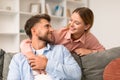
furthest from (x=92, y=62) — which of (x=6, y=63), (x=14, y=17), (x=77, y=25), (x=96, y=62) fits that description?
(x=14, y=17)

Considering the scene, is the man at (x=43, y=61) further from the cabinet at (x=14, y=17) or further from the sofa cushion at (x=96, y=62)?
the cabinet at (x=14, y=17)

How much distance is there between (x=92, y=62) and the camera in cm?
206

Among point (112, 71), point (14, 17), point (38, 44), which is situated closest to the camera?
point (112, 71)

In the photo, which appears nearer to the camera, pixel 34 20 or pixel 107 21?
pixel 34 20

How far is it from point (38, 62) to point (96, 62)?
53cm

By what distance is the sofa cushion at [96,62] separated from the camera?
200cm

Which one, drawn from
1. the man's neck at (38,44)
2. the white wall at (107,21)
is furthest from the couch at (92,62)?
the white wall at (107,21)

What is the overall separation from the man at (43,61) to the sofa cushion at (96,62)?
23 cm

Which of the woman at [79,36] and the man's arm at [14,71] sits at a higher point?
the woman at [79,36]

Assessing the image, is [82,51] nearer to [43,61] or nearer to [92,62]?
[92,62]

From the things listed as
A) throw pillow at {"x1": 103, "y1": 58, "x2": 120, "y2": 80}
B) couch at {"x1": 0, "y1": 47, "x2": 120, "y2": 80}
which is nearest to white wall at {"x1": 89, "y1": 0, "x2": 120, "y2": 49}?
couch at {"x1": 0, "y1": 47, "x2": 120, "y2": 80}

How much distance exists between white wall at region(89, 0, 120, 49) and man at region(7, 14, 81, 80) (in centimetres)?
255

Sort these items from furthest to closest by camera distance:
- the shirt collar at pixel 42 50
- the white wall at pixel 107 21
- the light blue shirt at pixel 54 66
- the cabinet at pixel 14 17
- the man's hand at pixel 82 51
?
the white wall at pixel 107 21 → the cabinet at pixel 14 17 → the man's hand at pixel 82 51 → the shirt collar at pixel 42 50 → the light blue shirt at pixel 54 66

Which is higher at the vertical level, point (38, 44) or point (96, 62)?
point (38, 44)
